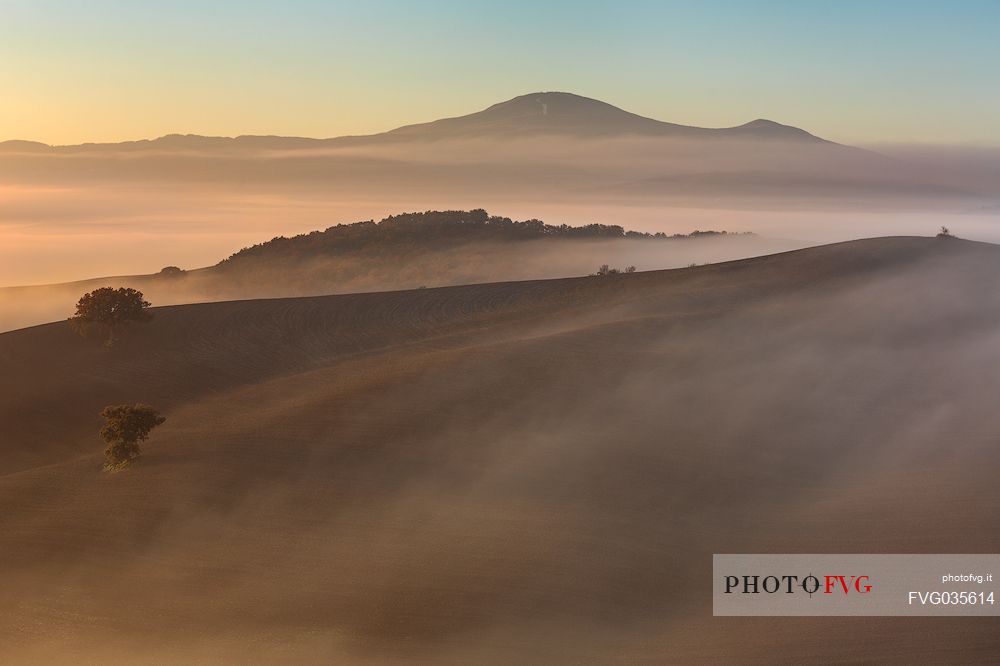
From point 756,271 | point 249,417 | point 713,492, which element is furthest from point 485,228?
point 713,492

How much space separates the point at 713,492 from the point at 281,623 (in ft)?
30.5

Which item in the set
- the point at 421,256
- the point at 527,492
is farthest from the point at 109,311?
the point at 421,256

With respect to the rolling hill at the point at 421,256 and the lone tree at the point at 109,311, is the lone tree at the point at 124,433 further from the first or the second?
the rolling hill at the point at 421,256

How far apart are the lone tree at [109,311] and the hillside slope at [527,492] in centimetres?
Answer: 621

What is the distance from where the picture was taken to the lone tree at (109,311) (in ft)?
146

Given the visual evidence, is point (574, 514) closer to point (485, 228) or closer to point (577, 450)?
point (577, 450)

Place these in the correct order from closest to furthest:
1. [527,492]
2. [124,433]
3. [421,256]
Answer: [527,492] → [124,433] → [421,256]

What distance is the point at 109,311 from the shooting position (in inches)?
1759

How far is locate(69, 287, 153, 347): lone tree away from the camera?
4453cm

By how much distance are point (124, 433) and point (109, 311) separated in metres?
20.9

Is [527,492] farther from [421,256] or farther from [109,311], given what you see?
[421,256]

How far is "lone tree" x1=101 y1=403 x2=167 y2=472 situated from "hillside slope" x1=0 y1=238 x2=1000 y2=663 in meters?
0.61

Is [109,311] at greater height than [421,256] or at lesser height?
lesser

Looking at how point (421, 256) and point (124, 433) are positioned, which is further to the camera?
point (421, 256)
